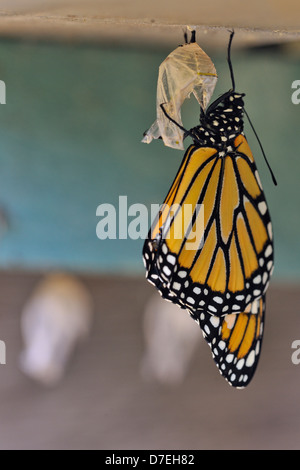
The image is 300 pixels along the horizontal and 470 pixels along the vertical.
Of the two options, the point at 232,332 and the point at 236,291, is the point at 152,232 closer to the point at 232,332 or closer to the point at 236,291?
the point at 236,291

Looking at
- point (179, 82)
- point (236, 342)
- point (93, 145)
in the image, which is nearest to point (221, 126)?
point (179, 82)

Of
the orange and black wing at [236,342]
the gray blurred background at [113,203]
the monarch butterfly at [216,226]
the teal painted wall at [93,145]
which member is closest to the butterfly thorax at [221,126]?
the monarch butterfly at [216,226]

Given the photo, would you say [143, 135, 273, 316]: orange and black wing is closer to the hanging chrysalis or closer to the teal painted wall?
the hanging chrysalis

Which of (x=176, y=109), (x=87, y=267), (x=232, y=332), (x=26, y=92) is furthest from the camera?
(x=87, y=267)

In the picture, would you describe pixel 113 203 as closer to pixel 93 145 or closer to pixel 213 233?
pixel 93 145

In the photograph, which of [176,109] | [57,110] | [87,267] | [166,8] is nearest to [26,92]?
[57,110]

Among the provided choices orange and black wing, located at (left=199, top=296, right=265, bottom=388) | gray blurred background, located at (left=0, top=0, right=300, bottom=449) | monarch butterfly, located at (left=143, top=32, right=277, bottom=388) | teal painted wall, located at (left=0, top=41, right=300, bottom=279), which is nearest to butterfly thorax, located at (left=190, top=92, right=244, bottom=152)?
monarch butterfly, located at (left=143, top=32, right=277, bottom=388)
